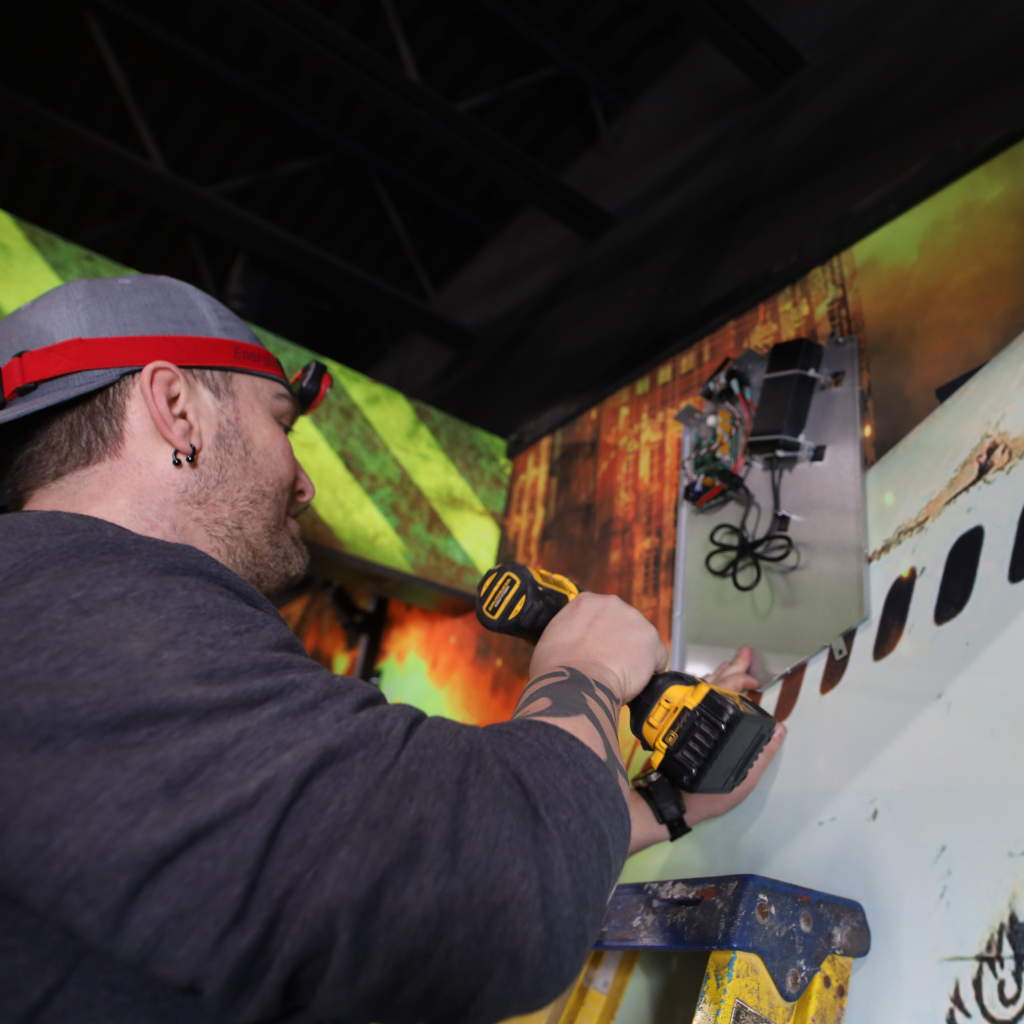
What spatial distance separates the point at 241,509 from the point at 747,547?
3.68 feet

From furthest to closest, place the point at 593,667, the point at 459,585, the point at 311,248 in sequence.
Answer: the point at 311,248 < the point at 459,585 < the point at 593,667

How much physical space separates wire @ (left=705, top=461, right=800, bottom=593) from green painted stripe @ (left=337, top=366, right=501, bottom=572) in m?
1.11

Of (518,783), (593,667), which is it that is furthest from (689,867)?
(518,783)

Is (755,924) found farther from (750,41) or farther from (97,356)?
(750,41)

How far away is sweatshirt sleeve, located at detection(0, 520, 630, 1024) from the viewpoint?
0.48 metres

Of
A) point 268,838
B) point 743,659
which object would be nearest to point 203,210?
point 743,659

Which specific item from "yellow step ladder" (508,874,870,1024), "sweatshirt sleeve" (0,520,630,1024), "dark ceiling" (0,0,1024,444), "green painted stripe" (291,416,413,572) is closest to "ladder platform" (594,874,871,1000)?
"yellow step ladder" (508,874,870,1024)

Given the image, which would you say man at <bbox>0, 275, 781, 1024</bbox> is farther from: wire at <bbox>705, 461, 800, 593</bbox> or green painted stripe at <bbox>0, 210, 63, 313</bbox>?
green painted stripe at <bbox>0, 210, 63, 313</bbox>

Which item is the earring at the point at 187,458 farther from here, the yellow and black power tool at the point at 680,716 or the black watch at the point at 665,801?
the black watch at the point at 665,801

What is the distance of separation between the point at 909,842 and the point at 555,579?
61cm

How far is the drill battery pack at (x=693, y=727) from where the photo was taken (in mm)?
1019

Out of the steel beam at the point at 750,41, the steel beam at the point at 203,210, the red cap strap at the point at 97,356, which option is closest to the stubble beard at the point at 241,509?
the red cap strap at the point at 97,356

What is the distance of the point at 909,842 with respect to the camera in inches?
38.9

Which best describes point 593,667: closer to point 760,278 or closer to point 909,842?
point 909,842
